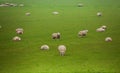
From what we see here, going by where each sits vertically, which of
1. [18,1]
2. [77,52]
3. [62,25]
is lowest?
[18,1]

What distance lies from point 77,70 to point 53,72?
0.40 metres

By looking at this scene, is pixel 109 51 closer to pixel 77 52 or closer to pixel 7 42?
pixel 77 52

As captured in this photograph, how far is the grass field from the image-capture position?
21.5ft

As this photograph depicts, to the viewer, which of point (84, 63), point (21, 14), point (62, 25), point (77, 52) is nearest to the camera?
point (84, 63)

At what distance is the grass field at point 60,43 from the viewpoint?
6.56 m

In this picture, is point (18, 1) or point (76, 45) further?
point (18, 1)

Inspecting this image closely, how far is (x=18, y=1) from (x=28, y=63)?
11478 mm

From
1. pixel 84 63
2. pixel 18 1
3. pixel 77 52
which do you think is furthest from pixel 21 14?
pixel 84 63

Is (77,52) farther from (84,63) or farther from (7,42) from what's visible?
(7,42)

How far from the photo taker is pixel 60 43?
8.25 meters

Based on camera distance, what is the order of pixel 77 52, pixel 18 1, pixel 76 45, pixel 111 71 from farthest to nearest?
1. pixel 18 1
2. pixel 76 45
3. pixel 77 52
4. pixel 111 71

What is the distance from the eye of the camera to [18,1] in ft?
59.1

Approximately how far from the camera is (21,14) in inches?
527

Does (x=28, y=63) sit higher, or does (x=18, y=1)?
(x=28, y=63)
